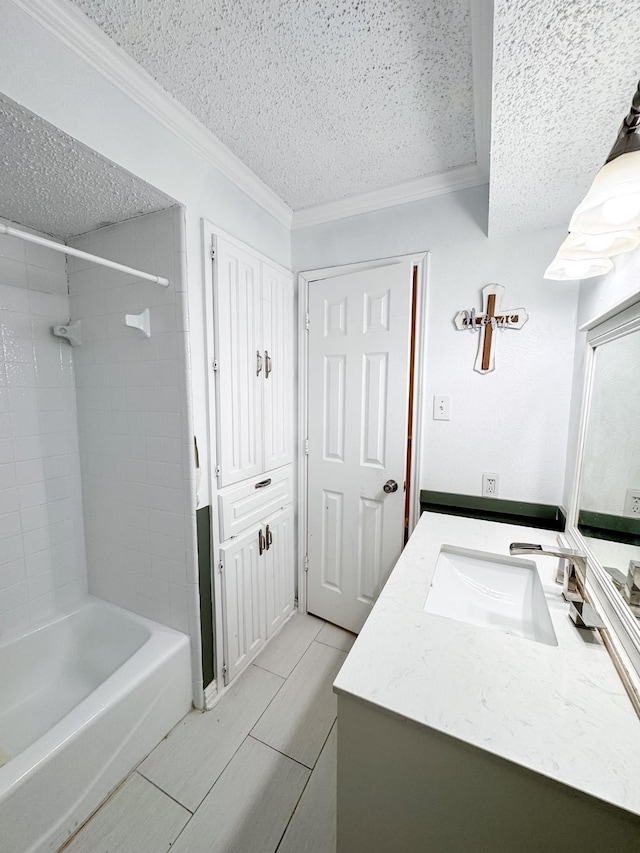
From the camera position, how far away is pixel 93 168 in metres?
1.05

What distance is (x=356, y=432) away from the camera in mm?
1867

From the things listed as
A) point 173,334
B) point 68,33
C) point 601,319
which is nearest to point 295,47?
point 68,33

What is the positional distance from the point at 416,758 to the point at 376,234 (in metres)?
2.04

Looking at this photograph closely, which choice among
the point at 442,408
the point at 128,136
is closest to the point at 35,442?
the point at 128,136

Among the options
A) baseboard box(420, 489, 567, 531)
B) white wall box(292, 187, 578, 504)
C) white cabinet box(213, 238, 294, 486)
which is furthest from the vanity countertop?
white cabinet box(213, 238, 294, 486)

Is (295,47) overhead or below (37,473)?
overhead

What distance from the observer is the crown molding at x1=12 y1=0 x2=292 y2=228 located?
2.74ft

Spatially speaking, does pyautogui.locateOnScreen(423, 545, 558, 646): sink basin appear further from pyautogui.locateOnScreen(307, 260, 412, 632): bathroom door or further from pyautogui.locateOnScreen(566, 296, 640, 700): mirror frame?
pyautogui.locateOnScreen(307, 260, 412, 632): bathroom door

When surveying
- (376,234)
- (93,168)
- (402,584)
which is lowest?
(402,584)

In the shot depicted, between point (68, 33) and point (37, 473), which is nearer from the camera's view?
point (68, 33)

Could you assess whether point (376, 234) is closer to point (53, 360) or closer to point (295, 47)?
point (295, 47)

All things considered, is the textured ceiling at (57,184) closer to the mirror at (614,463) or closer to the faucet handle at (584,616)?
the mirror at (614,463)

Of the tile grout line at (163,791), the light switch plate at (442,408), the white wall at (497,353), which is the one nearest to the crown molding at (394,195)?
the white wall at (497,353)

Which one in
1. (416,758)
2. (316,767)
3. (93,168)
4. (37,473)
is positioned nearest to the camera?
(416,758)
